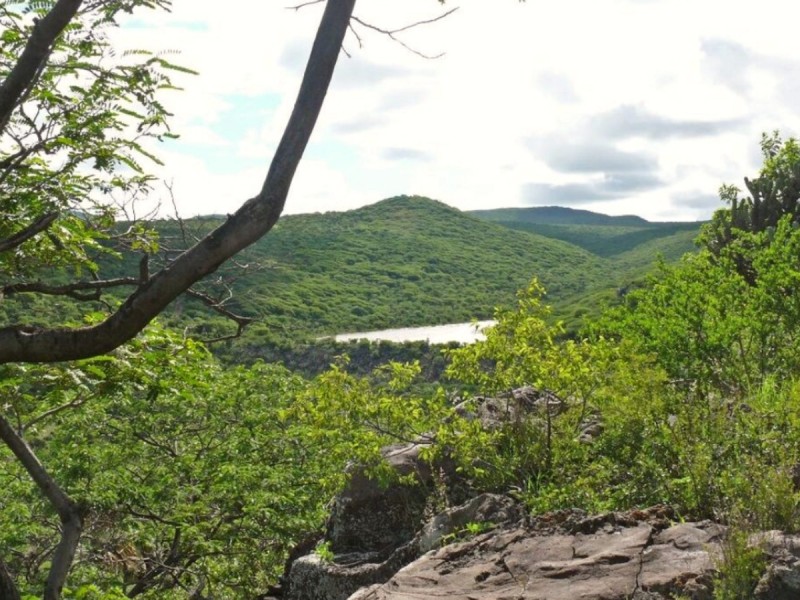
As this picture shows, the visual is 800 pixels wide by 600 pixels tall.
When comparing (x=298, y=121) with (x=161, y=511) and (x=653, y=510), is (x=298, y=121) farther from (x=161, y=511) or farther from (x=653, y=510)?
(x=161, y=511)

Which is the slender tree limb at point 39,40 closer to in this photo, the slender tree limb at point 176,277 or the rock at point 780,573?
the slender tree limb at point 176,277

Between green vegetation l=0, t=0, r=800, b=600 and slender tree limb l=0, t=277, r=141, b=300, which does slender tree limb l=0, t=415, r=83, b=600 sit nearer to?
green vegetation l=0, t=0, r=800, b=600

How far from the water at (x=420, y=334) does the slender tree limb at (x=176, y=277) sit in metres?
92.0

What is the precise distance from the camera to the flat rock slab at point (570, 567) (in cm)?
565

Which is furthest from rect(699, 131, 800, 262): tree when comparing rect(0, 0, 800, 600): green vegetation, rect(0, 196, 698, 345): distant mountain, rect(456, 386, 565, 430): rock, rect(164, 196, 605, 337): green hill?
rect(164, 196, 605, 337): green hill

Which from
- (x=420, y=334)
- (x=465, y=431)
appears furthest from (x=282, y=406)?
(x=420, y=334)

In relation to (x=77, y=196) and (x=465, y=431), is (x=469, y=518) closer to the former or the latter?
(x=465, y=431)

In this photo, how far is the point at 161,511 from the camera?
660 inches

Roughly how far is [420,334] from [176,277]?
106 m

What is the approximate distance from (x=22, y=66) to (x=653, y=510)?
6.06 metres

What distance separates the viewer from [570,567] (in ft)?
20.3

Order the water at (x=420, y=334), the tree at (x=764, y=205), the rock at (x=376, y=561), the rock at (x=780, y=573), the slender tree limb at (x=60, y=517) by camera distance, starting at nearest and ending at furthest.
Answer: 1. the rock at (x=780, y=573)
2. the slender tree limb at (x=60, y=517)
3. the rock at (x=376, y=561)
4. the tree at (x=764, y=205)
5. the water at (x=420, y=334)

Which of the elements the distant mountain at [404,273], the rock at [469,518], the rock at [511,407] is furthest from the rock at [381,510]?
the distant mountain at [404,273]

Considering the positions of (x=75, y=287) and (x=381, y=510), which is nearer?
(x=75, y=287)
